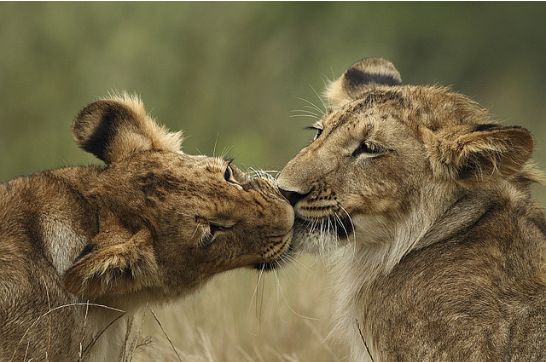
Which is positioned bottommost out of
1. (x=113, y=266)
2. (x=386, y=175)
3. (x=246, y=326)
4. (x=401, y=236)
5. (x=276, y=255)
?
(x=246, y=326)

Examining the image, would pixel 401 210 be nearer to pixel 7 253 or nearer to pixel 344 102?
pixel 344 102

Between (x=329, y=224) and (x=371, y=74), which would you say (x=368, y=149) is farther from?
(x=371, y=74)

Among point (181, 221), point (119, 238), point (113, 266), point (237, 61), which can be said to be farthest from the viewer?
point (237, 61)

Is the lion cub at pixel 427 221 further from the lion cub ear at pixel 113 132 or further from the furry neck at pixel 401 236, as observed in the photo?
the lion cub ear at pixel 113 132

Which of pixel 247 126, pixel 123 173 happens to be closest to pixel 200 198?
pixel 123 173

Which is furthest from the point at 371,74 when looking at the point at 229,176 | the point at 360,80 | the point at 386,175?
the point at 229,176

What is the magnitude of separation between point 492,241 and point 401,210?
1.59 feet

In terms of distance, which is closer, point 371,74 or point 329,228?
point 329,228

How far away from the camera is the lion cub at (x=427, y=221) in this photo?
3.56m

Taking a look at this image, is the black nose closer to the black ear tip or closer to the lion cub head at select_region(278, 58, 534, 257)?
the lion cub head at select_region(278, 58, 534, 257)

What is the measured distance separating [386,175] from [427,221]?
328mm

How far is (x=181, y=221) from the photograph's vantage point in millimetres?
3535

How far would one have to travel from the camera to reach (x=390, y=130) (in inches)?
156

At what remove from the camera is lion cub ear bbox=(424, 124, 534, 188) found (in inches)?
142
